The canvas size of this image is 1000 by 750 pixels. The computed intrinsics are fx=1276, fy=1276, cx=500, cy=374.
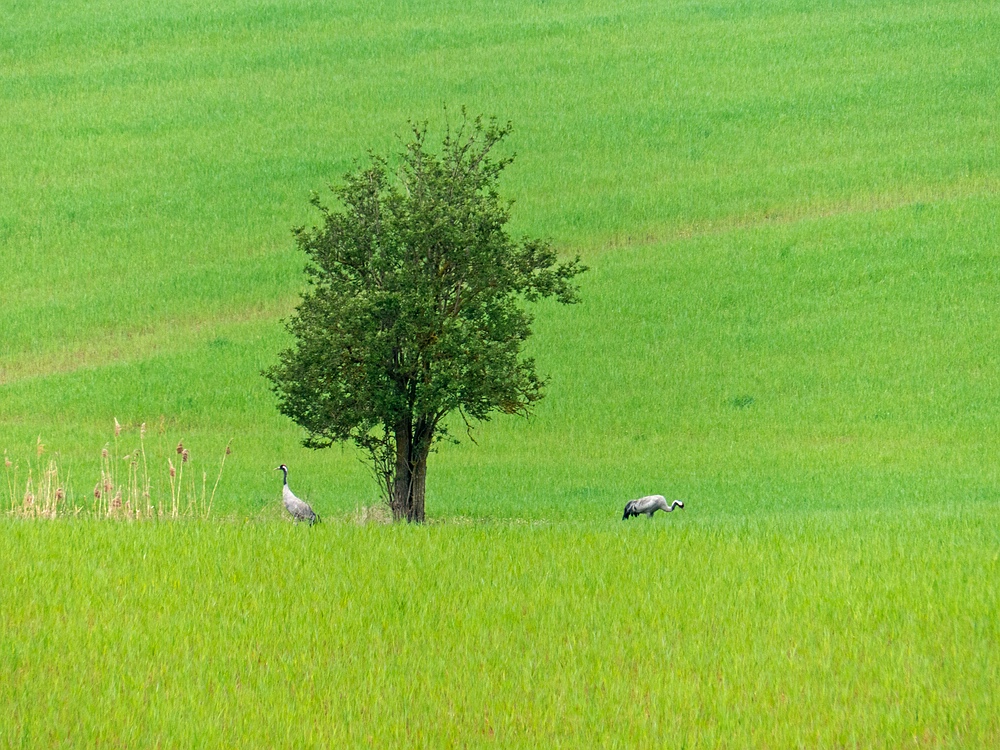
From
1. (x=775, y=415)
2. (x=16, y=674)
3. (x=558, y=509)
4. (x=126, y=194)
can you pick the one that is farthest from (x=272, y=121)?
(x=16, y=674)

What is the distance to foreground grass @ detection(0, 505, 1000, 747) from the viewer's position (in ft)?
31.9

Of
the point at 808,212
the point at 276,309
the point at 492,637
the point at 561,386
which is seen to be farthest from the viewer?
the point at 808,212

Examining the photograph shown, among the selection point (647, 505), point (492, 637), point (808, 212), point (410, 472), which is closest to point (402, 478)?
point (410, 472)

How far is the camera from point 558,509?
25188 mm

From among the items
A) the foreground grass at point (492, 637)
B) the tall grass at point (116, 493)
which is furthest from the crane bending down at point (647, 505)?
the tall grass at point (116, 493)

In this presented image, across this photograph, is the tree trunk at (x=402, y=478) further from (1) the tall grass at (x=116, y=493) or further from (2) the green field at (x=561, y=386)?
(2) the green field at (x=561, y=386)

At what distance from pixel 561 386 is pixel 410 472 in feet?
47.8

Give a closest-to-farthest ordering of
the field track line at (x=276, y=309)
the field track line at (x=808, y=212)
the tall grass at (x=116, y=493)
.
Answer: the tall grass at (x=116, y=493), the field track line at (x=276, y=309), the field track line at (x=808, y=212)

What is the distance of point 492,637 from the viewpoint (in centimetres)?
1209

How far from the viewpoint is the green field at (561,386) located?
10766 millimetres

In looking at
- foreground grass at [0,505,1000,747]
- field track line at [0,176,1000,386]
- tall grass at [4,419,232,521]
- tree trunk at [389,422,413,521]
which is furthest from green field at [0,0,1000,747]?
tree trunk at [389,422,413,521]

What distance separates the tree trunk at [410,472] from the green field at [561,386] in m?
3.04

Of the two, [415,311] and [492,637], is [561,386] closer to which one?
[415,311]

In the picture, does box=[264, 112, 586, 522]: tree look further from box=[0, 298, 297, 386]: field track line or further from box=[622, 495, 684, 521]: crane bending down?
box=[0, 298, 297, 386]: field track line
